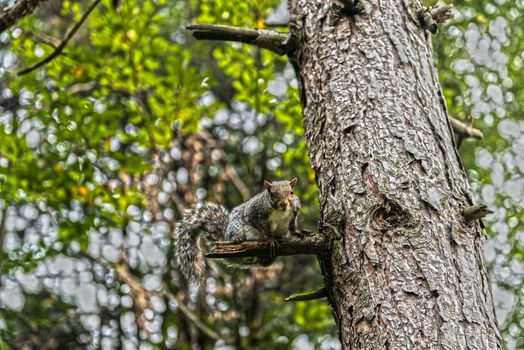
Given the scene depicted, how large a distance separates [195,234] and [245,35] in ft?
2.70

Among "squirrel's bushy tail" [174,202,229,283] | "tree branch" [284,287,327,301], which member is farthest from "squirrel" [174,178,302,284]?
"tree branch" [284,287,327,301]

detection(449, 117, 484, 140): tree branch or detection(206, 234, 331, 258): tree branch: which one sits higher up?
detection(449, 117, 484, 140): tree branch

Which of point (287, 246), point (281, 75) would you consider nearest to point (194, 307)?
point (281, 75)

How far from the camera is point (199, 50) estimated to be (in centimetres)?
538

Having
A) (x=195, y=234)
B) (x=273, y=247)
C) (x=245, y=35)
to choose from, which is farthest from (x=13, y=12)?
(x=273, y=247)

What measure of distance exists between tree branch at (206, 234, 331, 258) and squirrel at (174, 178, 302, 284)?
0.45m

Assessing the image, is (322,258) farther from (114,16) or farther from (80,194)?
(114,16)

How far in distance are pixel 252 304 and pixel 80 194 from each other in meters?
1.94

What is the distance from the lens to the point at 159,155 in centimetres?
436

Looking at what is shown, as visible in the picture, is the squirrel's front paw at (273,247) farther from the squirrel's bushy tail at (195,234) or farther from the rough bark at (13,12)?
the rough bark at (13,12)

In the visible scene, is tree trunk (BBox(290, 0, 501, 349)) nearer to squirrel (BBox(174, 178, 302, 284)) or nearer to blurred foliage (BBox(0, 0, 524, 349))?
squirrel (BBox(174, 178, 302, 284))

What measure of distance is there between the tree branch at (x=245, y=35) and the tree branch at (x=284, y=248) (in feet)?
2.59

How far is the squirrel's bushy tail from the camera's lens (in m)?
2.40

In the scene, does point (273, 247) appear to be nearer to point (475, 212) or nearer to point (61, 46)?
point (475, 212)
